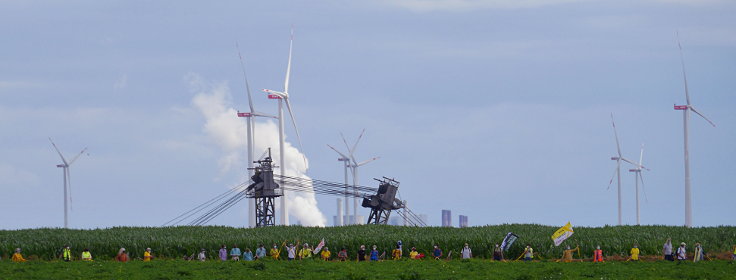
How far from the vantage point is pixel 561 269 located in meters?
62.3

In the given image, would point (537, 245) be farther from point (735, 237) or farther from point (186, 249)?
point (186, 249)

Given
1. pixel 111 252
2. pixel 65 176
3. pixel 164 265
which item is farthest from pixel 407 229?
pixel 65 176

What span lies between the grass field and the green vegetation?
12702 millimetres

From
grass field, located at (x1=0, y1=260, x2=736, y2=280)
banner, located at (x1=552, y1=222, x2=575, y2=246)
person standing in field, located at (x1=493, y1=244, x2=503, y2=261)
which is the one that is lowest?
grass field, located at (x1=0, y1=260, x2=736, y2=280)

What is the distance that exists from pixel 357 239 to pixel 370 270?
21174mm

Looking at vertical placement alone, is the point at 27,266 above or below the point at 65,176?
below

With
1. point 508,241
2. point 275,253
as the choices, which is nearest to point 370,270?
point 275,253

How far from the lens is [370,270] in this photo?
6278 cm

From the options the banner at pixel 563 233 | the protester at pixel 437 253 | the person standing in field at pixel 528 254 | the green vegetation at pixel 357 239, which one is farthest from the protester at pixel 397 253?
the banner at pixel 563 233

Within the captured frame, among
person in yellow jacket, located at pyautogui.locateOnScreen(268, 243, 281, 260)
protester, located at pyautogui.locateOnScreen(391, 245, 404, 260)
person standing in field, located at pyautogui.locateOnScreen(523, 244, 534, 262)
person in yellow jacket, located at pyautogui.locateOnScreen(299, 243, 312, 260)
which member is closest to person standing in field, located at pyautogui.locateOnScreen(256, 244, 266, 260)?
person in yellow jacket, located at pyautogui.locateOnScreen(268, 243, 281, 260)

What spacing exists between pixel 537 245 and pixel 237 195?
53136 millimetres

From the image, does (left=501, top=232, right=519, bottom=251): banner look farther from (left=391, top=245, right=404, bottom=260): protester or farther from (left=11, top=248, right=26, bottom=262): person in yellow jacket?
(left=11, top=248, right=26, bottom=262): person in yellow jacket

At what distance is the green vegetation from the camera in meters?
82.0

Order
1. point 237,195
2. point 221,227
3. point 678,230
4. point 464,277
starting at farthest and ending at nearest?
point 237,195, point 221,227, point 678,230, point 464,277
